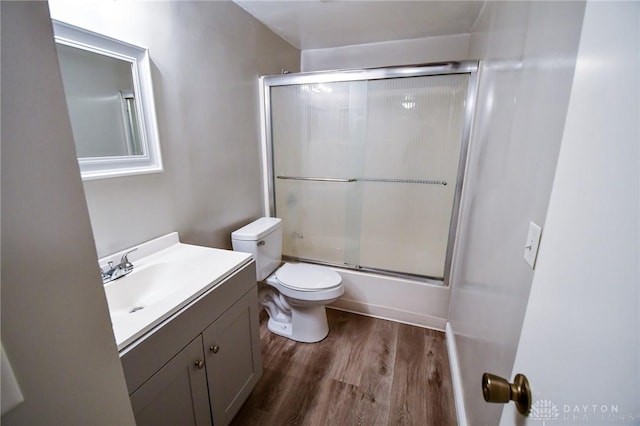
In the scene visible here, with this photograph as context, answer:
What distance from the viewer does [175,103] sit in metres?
1.41

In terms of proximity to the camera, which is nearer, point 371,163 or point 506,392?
point 506,392

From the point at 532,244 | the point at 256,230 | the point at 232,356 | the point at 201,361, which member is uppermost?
the point at 532,244

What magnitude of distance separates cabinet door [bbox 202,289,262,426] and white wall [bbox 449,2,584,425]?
1.03 meters

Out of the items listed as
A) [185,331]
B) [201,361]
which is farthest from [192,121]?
[201,361]

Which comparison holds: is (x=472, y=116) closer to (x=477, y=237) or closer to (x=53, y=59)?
(x=477, y=237)

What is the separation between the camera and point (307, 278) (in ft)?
6.24

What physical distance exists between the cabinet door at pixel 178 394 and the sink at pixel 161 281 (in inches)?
6.8

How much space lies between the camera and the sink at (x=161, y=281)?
0.86m

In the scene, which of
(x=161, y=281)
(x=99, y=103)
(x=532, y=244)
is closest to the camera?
(x=532, y=244)

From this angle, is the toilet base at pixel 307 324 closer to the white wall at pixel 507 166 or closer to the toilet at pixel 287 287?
the toilet at pixel 287 287

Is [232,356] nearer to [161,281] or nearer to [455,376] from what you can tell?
[161,281]

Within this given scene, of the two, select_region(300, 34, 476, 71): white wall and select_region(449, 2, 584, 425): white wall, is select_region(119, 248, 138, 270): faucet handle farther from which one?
select_region(300, 34, 476, 71): white wall

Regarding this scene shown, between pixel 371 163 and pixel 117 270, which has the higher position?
pixel 371 163

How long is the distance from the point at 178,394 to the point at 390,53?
109 inches
